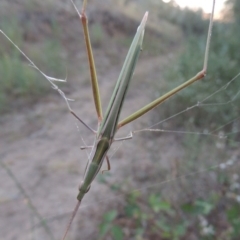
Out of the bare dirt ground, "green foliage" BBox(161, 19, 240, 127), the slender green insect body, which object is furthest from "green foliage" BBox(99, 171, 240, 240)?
the slender green insect body

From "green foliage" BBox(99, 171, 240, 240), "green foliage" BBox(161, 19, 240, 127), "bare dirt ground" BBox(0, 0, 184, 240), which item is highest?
"green foliage" BBox(161, 19, 240, 127)

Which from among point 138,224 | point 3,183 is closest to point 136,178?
point 138,224

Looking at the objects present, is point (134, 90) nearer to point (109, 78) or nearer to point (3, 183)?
point (109, 78)

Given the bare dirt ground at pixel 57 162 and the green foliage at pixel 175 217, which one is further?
the bare dirt ground at pixel 57 162

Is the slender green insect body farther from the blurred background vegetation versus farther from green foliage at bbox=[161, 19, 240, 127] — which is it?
green foliage at bbox=[161, 19, 240, 127]

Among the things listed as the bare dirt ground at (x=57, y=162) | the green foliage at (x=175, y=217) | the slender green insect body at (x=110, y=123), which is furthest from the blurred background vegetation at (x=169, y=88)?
the slender green insect body at (x=110, y=123)

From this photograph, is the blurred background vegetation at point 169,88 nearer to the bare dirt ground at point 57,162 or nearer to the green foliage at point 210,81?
the green foliage at point 210,81

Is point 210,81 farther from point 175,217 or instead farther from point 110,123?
point 110,123
